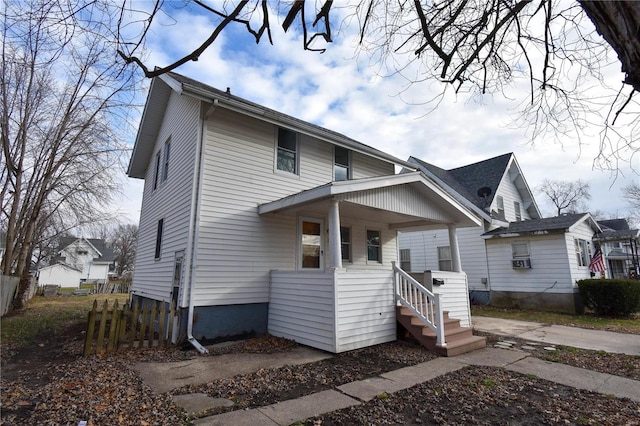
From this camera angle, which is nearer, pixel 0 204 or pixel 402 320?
pixel 402 320

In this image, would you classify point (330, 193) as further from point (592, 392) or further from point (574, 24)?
point (592, 392)

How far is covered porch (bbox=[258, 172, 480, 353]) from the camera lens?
257 inches

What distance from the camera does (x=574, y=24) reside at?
11.9 feet

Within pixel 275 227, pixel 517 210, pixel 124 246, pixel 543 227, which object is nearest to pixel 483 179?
pixel 517 210

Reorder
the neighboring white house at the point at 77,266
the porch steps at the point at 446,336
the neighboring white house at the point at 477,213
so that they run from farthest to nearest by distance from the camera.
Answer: the neighboring white house at the point at 77,266 → the neighboring white house at the point at 477,213 → the porch steps at the point at 446,336

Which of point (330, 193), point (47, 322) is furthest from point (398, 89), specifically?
point (47, 322)

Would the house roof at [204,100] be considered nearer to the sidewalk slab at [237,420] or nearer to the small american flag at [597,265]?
the sidewalk slab at [237,420]

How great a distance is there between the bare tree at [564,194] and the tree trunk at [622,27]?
43820mm

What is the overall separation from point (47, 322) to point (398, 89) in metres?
13.0

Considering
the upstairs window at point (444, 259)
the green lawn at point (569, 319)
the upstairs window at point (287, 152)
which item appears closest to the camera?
the upstairs window at point (287, 152)

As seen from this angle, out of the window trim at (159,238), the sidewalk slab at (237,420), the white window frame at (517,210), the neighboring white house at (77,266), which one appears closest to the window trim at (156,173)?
the window trim at (159,238)

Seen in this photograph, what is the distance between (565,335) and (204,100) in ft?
35.1

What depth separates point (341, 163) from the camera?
10.3 metres

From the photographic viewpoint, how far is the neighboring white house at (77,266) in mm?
42156
